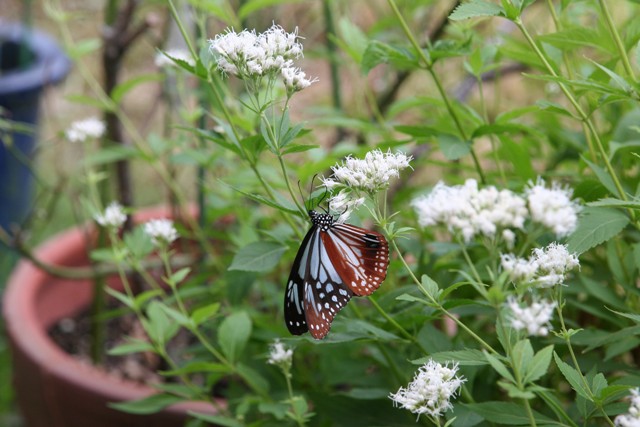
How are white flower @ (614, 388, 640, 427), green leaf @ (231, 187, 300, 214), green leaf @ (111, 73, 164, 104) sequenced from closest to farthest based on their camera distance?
white flower @ (614, 388, 640, 427) < green leaf @ (231, 187, 300, 214) < green leaf @ (111, 73, 164, 104)

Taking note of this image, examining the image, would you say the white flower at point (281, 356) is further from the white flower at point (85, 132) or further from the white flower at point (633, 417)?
the white flower at point (85, 132)

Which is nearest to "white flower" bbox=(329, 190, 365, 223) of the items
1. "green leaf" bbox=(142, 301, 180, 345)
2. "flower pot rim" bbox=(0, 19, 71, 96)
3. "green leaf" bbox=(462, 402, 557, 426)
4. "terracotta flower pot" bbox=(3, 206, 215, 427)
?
"green leaf" bbox=(462, 402, 557, 426)

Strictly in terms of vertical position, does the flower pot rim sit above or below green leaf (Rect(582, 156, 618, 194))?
above

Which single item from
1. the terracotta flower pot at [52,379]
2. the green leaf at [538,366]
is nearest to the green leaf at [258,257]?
the green leaf at [538,366]

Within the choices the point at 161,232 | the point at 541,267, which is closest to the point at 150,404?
the point at 161,232

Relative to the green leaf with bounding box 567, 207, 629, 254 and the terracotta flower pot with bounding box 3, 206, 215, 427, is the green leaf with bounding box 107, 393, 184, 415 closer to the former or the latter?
the terracotta flower pot with bounding box 3, 206, 215, 427

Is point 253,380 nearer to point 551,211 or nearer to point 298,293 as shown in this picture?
point 298,293
